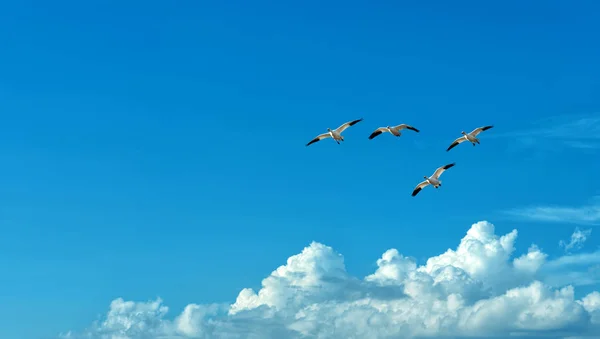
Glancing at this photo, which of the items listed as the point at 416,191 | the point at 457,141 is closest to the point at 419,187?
the point at 416,191

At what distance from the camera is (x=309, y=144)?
18675cm

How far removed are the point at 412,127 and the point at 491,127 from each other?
1967cm

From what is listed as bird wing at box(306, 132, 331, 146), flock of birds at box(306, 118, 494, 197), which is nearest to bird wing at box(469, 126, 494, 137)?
flock of birds at box(306, 118, 494, 197)

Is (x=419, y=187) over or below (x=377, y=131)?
below

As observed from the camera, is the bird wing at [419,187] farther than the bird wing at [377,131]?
Yes

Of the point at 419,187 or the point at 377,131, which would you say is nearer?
the point at 377,131

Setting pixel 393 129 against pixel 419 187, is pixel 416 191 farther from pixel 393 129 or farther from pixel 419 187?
pixel 393 129

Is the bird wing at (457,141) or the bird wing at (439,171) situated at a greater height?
the bird wing at (457,141)

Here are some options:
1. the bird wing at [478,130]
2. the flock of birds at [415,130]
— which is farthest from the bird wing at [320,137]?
the bird wing at [478,130]

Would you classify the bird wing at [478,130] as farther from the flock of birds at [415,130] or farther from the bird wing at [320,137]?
the bird wing at [320,137]

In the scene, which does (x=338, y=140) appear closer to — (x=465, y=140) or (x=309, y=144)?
(x=309, y=144)

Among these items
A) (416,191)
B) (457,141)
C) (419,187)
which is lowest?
(416,191)

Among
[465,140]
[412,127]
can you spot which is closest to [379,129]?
[412,127]

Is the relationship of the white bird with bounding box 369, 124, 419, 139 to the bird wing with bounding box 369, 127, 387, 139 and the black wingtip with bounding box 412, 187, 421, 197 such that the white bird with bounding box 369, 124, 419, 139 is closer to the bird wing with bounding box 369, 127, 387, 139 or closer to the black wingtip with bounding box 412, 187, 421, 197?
the bird wing with bounding box 369, 127, 387, 139
